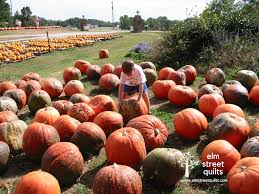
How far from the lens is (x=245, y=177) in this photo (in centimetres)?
478

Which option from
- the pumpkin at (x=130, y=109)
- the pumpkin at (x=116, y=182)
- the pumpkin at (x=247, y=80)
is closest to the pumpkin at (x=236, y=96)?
the pumpkin at (x=247, y=80)

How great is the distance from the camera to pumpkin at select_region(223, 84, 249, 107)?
8.52m

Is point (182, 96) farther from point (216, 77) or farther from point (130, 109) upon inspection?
point (216, 77)

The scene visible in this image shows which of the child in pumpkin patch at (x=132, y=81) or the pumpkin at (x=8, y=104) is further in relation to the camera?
the pumpkin at (x=8, y=104)

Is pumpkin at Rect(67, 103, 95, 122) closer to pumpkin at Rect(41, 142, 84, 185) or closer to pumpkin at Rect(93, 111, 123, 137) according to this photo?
pumpkin at Rect(93, 111, 123, 137)

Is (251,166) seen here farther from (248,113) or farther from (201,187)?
(248,113)

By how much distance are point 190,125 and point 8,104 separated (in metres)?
4.09

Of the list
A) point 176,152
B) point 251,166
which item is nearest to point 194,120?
point 176,152

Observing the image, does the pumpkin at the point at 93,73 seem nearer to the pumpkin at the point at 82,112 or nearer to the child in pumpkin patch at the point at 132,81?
the child in pumpkin patch at the point at 132,81

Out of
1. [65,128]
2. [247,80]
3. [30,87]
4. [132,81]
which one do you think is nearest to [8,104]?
[30,87]

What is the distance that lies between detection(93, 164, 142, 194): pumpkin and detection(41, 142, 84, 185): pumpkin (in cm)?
78

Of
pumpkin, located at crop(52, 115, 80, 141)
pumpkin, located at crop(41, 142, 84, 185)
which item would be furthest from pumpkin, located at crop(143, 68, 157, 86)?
pumpkin, located at crop(41, 142, 84, 185)

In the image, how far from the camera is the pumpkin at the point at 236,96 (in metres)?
8.52

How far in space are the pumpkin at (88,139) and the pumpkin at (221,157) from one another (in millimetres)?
1810
